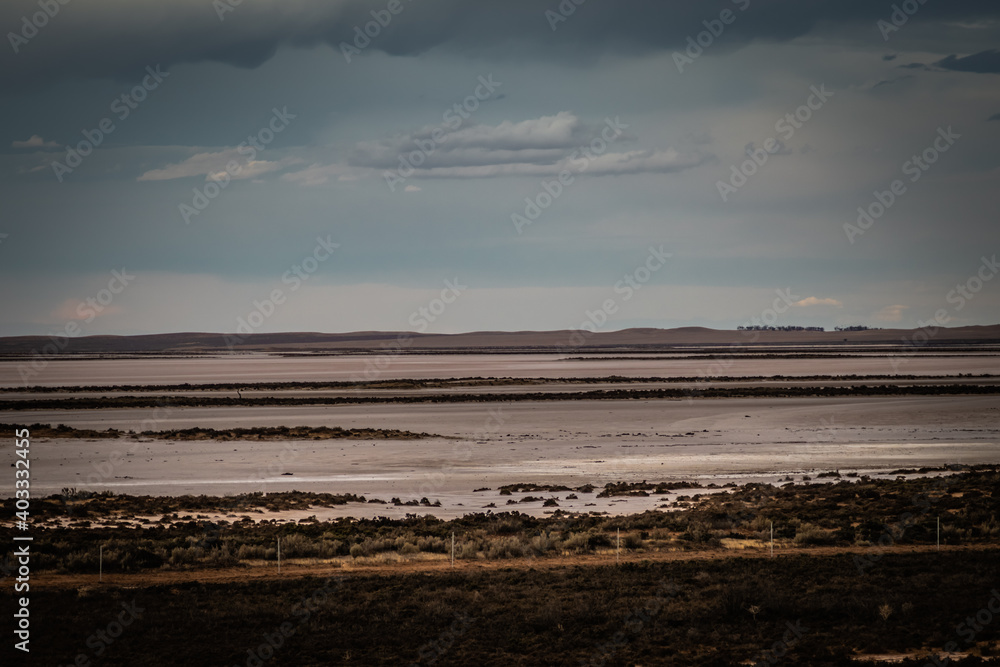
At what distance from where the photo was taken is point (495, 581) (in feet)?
60.8

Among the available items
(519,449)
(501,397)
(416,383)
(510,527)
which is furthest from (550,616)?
(416,383)

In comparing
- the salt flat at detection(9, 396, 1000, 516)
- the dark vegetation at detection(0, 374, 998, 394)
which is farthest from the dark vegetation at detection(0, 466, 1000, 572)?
the dark vegetation at detection(0, 374, 998, 394)

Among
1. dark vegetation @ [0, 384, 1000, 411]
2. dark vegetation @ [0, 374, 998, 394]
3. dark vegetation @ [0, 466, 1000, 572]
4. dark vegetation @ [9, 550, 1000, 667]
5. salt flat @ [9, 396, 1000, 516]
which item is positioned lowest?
dark vegetation @ [9, 550, 1000, 667]

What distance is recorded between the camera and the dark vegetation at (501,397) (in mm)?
68625

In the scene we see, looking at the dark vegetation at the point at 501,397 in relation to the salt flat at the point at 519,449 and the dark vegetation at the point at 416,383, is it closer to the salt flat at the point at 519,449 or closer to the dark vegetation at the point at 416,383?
the salt flat at the point at 519,449

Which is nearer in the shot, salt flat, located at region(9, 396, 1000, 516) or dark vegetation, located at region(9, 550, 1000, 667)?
dark vegetation, located at region(9, 550, 1000, 667)

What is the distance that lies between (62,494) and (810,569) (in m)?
24.1

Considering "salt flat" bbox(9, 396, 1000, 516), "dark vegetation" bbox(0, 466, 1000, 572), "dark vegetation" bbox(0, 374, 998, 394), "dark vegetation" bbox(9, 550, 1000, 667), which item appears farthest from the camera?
"dark vegetation" bbox(0, 374, 998, 394)

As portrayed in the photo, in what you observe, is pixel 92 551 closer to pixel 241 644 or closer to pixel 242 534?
pixel 242 534

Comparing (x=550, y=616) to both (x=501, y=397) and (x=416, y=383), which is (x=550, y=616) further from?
(x=416, y=383)

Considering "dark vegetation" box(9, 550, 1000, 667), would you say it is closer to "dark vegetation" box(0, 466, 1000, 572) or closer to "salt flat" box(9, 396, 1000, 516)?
"dark vegetation" box(0, 466, 1000, 572)

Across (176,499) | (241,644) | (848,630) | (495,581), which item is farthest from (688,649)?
(176,499)

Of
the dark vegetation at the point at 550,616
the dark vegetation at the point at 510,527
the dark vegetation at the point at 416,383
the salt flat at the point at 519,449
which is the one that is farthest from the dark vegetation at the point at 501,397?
the dark vegetation at the point at 550,616

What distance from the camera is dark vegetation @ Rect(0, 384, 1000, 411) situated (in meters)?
68.6
